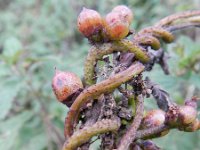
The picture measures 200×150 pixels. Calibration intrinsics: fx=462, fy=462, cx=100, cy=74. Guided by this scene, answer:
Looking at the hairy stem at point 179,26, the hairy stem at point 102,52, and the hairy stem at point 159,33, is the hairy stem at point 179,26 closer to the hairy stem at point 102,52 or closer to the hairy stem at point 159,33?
the hairy stem at point 159,33

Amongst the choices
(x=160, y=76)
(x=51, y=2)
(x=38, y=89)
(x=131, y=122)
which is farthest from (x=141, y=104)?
(x=51, y=2)

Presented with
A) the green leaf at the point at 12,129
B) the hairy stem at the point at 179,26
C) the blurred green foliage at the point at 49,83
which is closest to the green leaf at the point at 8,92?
the blurred green foliage at the point at 49,83

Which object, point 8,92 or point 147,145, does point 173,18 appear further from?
point 8,92

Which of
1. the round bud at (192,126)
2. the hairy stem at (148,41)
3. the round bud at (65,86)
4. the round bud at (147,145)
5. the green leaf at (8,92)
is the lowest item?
the green leaf at (8,92)

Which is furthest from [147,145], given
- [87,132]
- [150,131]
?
[87,132]

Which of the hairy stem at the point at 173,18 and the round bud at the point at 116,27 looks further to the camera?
the hairy stem at the point at 173,18

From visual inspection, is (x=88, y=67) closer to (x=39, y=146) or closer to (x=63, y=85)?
(x=63, y=85)

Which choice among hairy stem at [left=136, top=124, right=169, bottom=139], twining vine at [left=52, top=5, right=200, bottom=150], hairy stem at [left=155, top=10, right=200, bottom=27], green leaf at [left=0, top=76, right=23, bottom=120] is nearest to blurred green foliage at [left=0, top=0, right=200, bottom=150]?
green leaf at [left=0, top=76, right=23, bottom=120]
